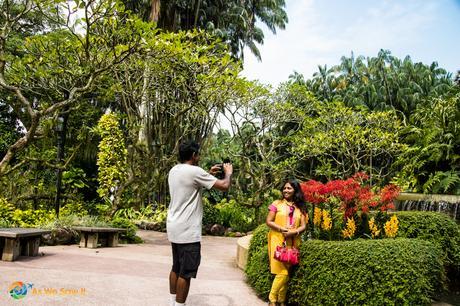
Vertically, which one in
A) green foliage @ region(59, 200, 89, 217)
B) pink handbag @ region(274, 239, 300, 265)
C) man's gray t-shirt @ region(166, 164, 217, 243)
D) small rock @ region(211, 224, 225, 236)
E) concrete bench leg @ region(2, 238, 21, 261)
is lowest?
small rock @ region(211, 224, 225, 236)

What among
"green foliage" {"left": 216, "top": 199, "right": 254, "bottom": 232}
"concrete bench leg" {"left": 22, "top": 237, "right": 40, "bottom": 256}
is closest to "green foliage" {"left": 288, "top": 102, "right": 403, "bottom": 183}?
"green foliage" {"left": 216, "top": 199, "right": 254, "bottom": 232}

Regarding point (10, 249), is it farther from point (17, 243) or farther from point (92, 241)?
point (92, 241)

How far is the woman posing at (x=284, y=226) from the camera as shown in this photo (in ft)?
14.9

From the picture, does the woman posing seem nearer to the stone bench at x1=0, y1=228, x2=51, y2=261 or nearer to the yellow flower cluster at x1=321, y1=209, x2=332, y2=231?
the yellow flower cluster at x1=321, y1=209, x2=332, y2=231

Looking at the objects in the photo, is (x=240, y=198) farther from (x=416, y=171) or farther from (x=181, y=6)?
(x=181, y=6)

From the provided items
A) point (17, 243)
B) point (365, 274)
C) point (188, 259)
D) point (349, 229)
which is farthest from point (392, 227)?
point (17, 243)

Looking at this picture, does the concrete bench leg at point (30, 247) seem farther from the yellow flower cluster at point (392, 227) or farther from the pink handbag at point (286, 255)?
the yellow flower cluster at point (392, 227)

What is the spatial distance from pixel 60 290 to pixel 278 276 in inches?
98.4

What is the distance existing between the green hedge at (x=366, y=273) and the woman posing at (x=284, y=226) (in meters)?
0.23

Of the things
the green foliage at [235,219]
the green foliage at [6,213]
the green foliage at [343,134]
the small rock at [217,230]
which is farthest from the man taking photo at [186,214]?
the green foliage at [343,134]

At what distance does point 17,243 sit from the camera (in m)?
6.44

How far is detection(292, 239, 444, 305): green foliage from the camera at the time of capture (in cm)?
416

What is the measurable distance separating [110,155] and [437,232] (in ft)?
31.1

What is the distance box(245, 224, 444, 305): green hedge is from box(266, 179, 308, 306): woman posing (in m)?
0.23
